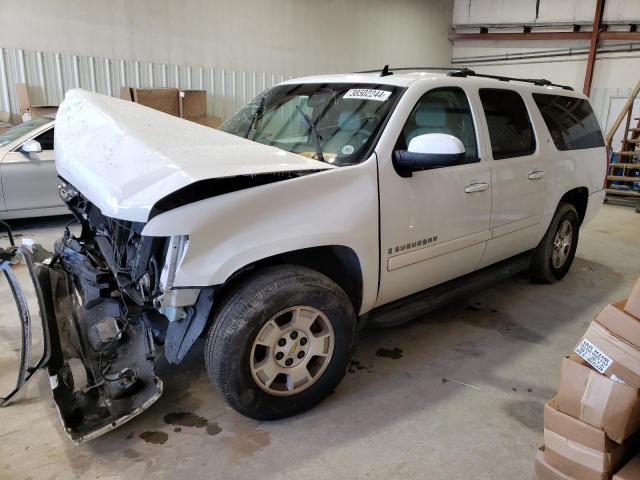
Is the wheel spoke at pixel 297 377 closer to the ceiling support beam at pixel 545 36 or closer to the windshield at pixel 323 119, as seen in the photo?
the windshield at pixel 323 119

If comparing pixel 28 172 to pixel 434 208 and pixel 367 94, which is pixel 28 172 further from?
pixel 434 208

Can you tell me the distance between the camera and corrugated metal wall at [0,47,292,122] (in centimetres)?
747

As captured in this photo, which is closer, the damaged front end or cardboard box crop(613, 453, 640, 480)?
cardboard box crop(613, 453, 640, 480)

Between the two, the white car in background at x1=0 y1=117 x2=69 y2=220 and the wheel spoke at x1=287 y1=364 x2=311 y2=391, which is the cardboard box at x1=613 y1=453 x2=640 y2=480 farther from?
the white car in background at x1=0 y1=117 x2=69 y2=220

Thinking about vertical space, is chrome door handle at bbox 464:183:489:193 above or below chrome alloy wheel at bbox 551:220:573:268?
above

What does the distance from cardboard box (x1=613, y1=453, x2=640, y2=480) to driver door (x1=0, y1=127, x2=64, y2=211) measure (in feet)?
19.8

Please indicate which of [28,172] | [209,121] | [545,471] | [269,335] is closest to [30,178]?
[28,172]

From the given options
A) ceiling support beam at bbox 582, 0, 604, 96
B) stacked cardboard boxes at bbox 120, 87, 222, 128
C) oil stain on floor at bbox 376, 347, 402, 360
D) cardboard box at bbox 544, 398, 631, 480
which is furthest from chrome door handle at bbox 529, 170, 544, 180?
ceiling support beam at bbox 582, 0, 604, 96

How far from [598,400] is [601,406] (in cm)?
2

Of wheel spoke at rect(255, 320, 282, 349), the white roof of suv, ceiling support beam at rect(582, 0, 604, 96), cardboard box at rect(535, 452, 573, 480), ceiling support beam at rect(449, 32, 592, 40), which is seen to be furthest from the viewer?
ceiling support beam at rect(449, 32, 592, 40)

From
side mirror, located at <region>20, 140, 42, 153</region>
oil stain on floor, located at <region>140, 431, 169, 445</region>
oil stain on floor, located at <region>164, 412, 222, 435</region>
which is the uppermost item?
side mirror, located at <region>20, 140, 42, 153</region>

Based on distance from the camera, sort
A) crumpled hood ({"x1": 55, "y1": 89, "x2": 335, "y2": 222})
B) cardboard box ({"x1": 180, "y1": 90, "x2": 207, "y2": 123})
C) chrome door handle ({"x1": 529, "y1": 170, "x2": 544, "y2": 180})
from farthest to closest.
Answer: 1. cardboard box ({"x1": 180, "y1": 90, "x2": 207, "y2": 123})
2. chrome door handle ({"x1": 529, "y1": 170, "x2": 544, "y2": 180})
3. crumpled hood ({"x1": 55, "y1": 89, "x2": 335, "y2": 222})

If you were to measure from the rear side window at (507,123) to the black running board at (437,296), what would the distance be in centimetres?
87

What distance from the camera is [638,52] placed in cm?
1053
